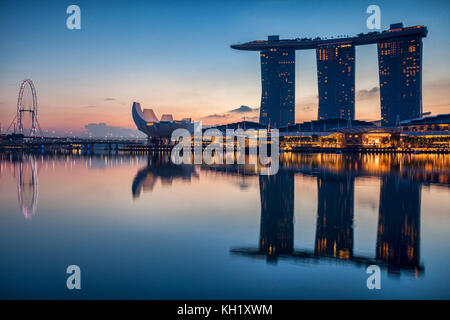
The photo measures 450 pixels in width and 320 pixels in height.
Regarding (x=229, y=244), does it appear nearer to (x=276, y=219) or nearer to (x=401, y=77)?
(x=276, y=219)

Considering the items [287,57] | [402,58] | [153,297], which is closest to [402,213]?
[153,297]

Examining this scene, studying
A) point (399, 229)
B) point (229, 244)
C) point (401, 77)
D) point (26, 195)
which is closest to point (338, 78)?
point (401, 77)

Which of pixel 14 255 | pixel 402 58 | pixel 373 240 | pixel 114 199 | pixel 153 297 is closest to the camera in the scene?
pixel 153 297

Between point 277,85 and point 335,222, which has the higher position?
point 277,85

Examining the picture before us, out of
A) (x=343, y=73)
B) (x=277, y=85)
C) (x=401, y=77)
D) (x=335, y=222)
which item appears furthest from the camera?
(x=277, y=85)

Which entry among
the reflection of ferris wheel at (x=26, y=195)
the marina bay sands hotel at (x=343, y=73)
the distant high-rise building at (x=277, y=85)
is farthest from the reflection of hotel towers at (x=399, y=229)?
the distant high-rise building at (x=277, y=85)

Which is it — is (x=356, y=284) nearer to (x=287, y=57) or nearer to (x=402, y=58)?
(x=402, y=58)

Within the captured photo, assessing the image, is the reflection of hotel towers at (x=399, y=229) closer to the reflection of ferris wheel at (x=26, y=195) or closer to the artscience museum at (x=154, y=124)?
the reflection of ferris wheel at (x=26, y=195)
